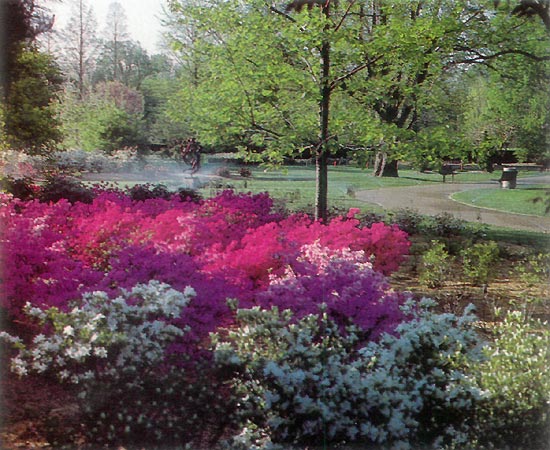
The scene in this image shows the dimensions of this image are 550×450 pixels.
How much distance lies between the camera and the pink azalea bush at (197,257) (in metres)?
3.68

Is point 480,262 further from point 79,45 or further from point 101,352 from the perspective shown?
point 79,45

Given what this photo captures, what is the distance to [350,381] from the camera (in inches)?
126

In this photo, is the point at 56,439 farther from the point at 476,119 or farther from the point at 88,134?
the point at 476,119

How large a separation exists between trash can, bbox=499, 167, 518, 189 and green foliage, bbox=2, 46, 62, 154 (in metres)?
4.25

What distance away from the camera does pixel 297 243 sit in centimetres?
456

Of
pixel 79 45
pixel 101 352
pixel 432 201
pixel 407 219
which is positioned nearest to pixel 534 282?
pixel 432 201

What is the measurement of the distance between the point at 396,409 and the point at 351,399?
254mm

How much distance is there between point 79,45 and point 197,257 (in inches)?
87.6

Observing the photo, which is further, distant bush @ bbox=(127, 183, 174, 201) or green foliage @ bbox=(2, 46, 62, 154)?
distant bush @ bbox=(127, 183, 174, 201)

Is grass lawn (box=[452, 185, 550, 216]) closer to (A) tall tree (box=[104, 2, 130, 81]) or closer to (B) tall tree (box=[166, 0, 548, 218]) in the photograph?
(B) tall tree (box=[166, 0, 548, 218])

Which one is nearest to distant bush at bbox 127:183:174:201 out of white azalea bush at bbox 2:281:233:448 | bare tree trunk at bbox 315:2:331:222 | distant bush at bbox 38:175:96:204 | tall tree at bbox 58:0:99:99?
distant bush at bbox 38:175:96:204

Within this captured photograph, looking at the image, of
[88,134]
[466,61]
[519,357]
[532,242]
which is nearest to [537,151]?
[532,242]

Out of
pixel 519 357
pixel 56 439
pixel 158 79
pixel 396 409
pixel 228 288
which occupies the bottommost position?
pixel 56 439

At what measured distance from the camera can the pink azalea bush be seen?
12.1 ft
